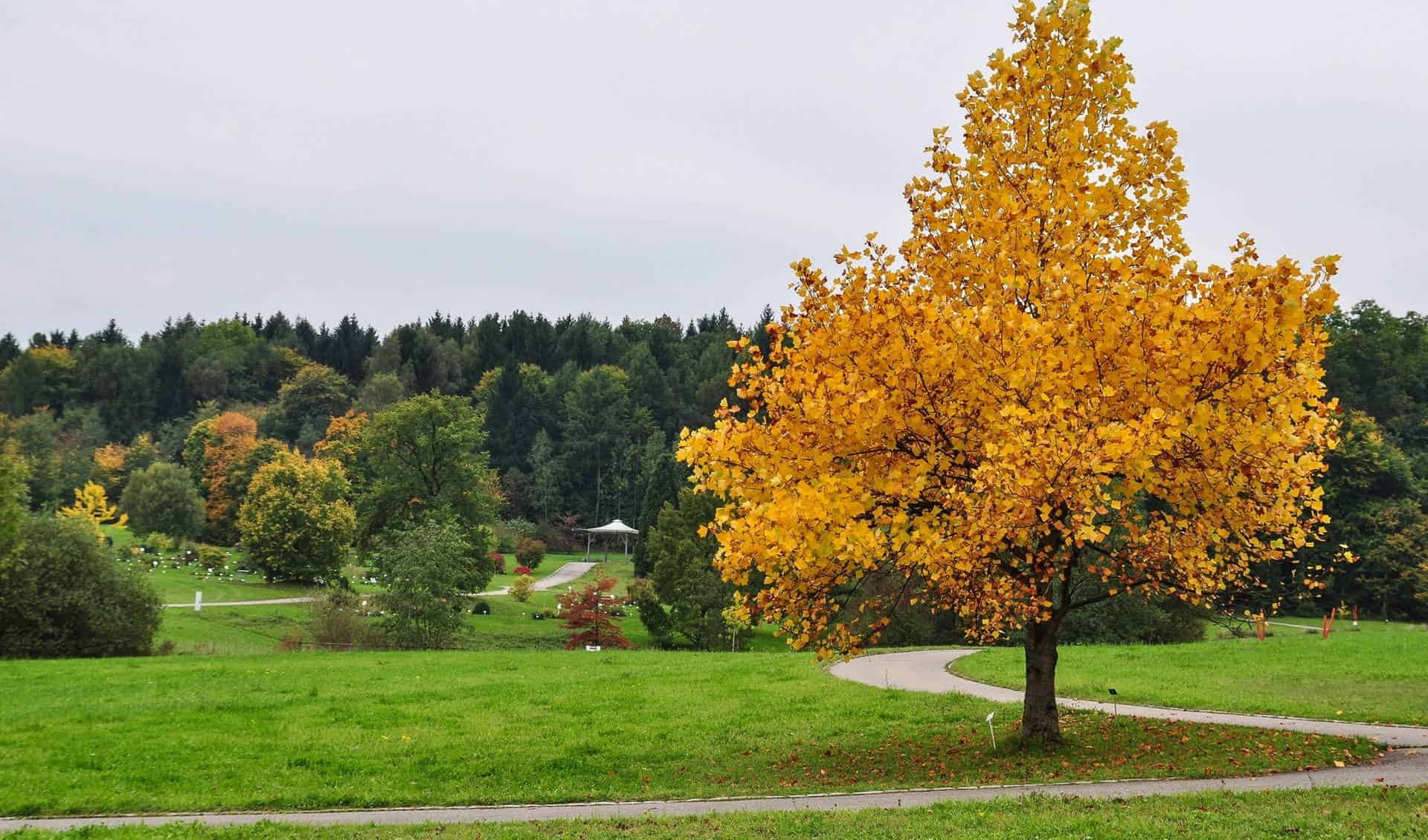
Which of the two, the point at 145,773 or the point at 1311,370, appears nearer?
the point at 1311,370

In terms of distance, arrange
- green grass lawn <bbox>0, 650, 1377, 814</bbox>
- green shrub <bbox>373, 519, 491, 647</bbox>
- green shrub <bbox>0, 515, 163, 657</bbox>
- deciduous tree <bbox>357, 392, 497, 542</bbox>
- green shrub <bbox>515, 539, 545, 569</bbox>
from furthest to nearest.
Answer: green shrub <bbox>515, 539, 545, 569</bbox> → deciduous tree <bbox>357, 392, 497, 542</bbox> → green shrub <bbox>373, 519, 491, 647</bbox> → green shrub <bbox>0, 515, 163, 657</bbox> → green grass lawn <bbox>0, 650, 1377, 814</bbox>

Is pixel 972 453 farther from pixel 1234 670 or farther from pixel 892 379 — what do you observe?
pixel 1234 670

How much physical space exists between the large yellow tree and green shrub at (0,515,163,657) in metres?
25.3

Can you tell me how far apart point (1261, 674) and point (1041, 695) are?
10.9 meters

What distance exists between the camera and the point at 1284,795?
8.66 meters

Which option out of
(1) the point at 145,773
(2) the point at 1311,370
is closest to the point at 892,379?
(2) the point at 1311,370

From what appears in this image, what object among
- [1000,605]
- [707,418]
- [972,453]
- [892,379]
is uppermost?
[707,418]

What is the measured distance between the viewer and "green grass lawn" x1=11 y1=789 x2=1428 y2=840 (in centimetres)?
737

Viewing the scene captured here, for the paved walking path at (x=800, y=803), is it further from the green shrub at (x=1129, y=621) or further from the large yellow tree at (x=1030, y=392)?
the green shrub at (x=1129, y=621)

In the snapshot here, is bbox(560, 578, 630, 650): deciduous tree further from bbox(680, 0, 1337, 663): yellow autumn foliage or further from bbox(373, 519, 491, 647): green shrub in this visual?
bbox(680, 0, 1337, 663): yellow autumn foliage

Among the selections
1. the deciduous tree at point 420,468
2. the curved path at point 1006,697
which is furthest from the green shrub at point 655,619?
the curved path at point 1006,697

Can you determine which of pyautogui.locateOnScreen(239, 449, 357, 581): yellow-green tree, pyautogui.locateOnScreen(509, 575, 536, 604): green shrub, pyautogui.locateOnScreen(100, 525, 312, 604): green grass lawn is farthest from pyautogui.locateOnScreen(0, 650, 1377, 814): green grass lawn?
pyautogui.locateOnScreen(509, 575, 536, 604): green shrub

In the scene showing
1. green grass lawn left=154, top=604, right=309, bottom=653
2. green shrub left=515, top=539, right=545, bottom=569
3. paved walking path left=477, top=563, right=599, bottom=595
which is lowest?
paved walking path left=477, top=563, right=599, bottom=595

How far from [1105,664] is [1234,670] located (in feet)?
8.34
